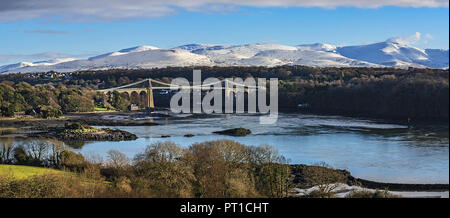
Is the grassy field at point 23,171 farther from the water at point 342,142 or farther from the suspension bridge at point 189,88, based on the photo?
the suspension bridge at point 189,88

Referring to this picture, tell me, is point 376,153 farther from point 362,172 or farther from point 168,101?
point 168,101

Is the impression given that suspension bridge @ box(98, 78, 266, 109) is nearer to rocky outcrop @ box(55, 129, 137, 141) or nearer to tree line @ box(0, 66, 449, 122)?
tree line @ box(0, 66, 449, 122)

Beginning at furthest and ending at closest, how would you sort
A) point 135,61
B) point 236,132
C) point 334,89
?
point 135,61, point 236,132, point 334,89

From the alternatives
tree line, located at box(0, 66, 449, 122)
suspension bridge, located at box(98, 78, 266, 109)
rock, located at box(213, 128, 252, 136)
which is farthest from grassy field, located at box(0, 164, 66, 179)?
suspension bridge, located at box(98, 78, 266, 109)

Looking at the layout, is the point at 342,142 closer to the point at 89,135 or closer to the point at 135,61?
the point at 89,135

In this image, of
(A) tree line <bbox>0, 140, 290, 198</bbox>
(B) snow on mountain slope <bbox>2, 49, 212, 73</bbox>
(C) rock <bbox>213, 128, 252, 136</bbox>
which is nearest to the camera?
(A) tree line <bbox>0, 140, 290, 198</bbox>

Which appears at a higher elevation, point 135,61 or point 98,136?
point 135,61

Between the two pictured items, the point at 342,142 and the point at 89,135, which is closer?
the point at 342,142

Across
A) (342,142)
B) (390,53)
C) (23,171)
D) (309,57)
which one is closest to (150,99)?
(342,142)
